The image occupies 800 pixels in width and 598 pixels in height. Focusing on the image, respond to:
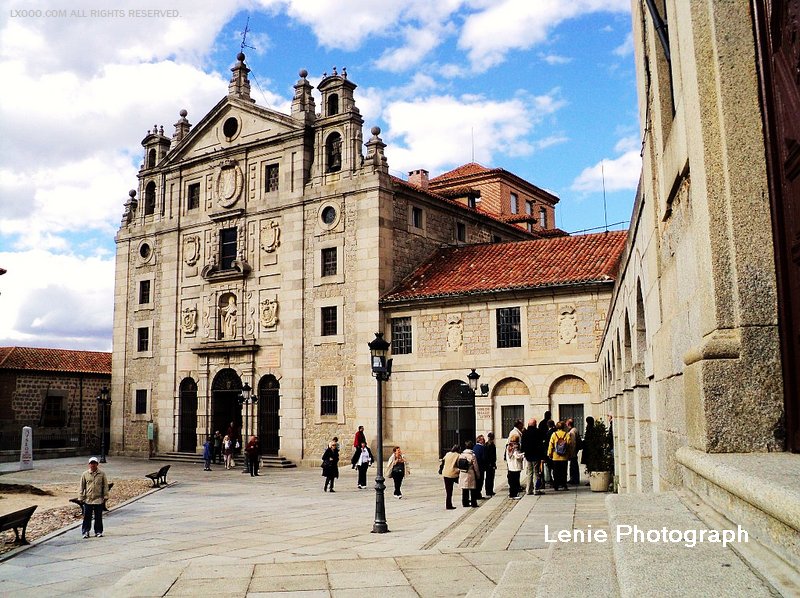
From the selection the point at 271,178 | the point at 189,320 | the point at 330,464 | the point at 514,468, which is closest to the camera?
the point at 514,468

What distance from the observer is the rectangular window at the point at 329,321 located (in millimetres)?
32938

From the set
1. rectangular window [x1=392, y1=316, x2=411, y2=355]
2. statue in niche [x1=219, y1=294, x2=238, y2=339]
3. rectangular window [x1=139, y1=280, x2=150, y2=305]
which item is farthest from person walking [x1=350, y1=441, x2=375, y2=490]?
rectangular window [x1=139, y1=280, x2=150, y2=305]

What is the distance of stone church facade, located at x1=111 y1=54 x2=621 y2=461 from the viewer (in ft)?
95.6

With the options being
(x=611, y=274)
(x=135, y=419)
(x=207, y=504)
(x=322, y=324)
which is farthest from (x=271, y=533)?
(x=135, y=419)

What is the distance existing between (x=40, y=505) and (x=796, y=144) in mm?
21957

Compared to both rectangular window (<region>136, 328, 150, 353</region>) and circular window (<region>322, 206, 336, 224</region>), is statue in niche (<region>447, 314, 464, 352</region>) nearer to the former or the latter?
circular window (<region>322, 206, 336, 224</region>)

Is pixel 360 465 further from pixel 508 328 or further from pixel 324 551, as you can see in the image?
pixel 324 551

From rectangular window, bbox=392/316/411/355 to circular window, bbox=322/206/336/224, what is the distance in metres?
5.55

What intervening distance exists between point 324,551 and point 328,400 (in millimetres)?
19863

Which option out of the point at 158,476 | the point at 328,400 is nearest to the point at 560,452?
the point at 158,476

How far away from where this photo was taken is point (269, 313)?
114 ft

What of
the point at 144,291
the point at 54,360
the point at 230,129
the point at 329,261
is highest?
the point at 230,129

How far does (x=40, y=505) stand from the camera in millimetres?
21000

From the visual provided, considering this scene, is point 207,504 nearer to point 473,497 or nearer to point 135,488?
point 135,488
